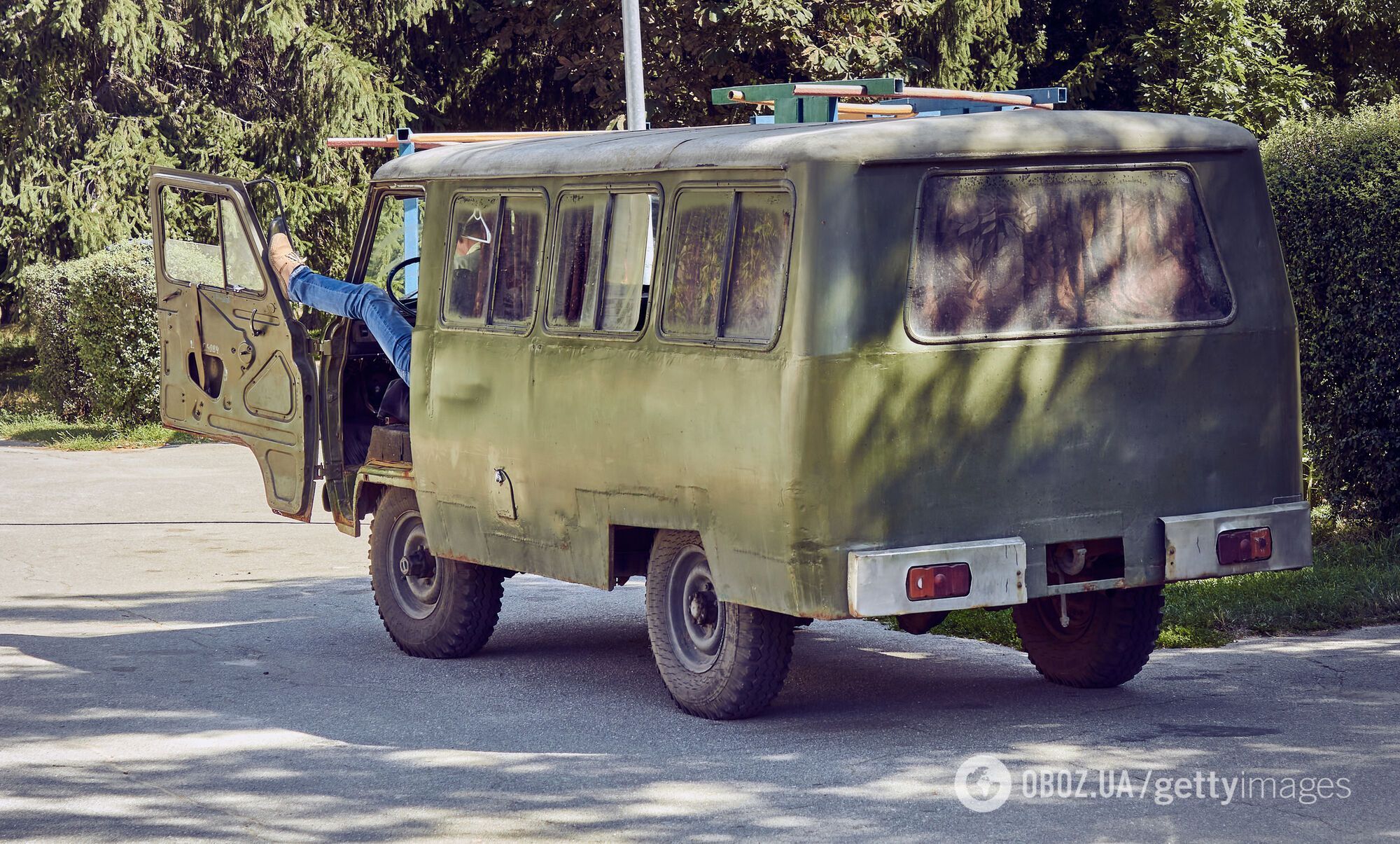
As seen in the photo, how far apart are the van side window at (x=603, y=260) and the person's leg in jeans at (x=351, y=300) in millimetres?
1255

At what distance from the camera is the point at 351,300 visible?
30.4 ft

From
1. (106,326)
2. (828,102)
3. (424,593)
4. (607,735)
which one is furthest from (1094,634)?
(106,326)

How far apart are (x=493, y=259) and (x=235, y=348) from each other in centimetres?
201

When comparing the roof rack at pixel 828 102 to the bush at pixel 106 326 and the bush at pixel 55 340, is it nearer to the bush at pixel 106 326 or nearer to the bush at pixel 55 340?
the bush at pixel 106 326

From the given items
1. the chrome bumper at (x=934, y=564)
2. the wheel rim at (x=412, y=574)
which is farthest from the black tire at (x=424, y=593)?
the chrome bumper at (x=934, y=564)

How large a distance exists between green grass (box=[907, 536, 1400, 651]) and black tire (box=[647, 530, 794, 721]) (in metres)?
2.09

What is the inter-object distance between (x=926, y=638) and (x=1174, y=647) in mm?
1202

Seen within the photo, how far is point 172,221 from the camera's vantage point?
917 inches

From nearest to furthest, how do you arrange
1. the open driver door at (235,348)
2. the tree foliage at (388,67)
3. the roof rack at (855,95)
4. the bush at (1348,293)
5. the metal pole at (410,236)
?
the roof rack at (855,95), the open driver door at (235,348), the metal pole at (410,236), the bush at (1348,293), the tree foliage at (388,67)

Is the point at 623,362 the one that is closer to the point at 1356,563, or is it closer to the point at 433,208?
the point at 433,208

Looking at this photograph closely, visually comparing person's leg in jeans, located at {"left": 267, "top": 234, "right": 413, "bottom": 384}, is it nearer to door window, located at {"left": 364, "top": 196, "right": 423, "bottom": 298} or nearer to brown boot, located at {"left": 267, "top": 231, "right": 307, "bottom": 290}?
brown boot, located at {"left": 267, "top": 231, "right": 307, "bottom": 290}

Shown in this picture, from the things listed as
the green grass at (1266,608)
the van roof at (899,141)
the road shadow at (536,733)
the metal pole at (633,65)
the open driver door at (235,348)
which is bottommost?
the road shadow at (536,733)

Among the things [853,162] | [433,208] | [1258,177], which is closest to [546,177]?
[433,208]

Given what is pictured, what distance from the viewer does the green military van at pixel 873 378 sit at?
6.78 m
